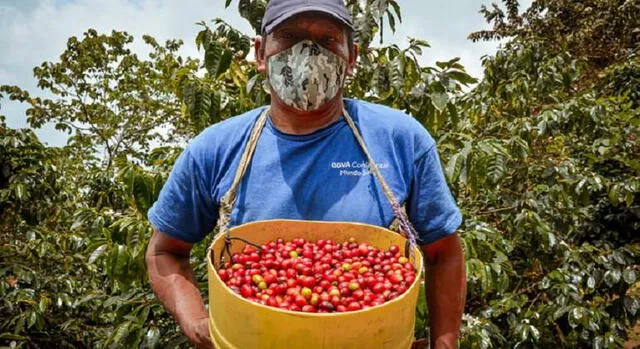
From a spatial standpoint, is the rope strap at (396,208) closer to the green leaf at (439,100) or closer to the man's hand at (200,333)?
the man's hand at (200,333)

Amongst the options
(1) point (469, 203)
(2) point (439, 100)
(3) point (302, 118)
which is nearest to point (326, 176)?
(3) point (302, 118)

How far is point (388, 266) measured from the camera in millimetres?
1346

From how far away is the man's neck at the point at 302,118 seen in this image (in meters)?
1.55

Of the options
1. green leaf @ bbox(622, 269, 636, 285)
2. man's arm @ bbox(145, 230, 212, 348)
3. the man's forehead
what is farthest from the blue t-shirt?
green leaf @ bbox(622, 269, 636, 285)

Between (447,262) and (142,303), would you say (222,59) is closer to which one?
(142,303)

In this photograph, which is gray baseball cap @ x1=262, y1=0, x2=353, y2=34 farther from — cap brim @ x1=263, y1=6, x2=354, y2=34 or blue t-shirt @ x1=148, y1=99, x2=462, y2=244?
blue t-shirt @ x1=148, y1=99, x2=462, y2=244

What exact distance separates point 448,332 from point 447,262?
190 mm

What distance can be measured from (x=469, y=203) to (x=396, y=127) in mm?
2679

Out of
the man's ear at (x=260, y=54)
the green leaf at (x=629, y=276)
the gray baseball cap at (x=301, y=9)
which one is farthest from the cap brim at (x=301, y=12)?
the green leaf at (x=629, y=276)

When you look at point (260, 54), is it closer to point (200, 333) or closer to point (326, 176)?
point (326, 176)

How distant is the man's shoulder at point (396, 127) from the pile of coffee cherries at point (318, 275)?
0.28m

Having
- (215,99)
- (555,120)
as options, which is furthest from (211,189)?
(555,120)

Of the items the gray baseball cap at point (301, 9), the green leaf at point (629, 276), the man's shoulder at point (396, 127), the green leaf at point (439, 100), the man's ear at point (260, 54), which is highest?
the gray baseball cap at point (301, 9)

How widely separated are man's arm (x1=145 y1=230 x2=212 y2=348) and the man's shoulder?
0.61m
